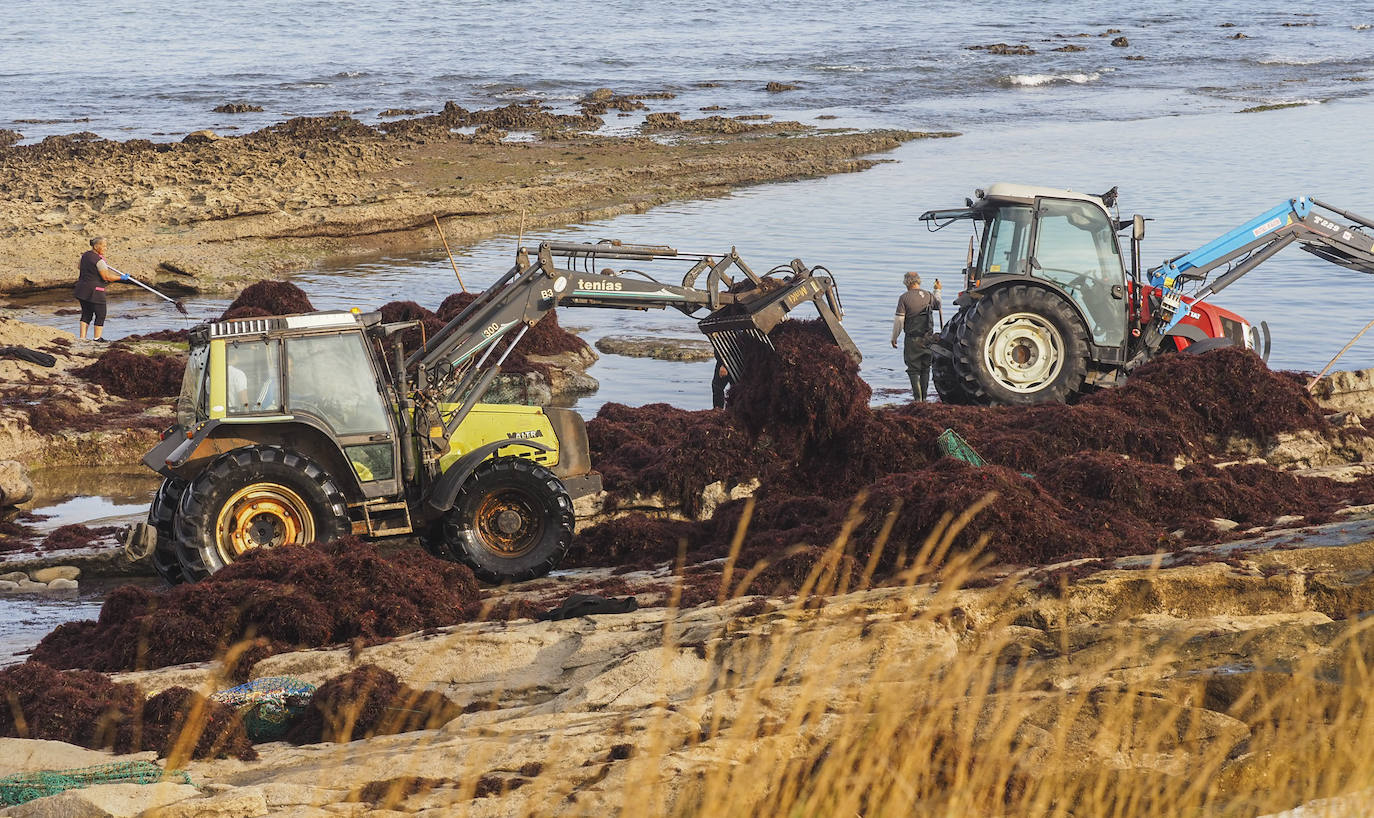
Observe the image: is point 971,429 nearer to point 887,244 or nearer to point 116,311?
point 887,244

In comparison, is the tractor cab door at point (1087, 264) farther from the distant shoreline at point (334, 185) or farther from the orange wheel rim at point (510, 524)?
the distant shoreline at point (334, 185)

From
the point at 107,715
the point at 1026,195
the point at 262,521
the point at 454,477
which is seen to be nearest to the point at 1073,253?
the point at 1026,195

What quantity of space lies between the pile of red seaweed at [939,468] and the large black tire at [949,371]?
1424mm

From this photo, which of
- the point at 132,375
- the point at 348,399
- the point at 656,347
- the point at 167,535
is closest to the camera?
the point at 167,535

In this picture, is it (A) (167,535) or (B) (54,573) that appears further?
(B) (54,573)

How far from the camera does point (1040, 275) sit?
14.0m

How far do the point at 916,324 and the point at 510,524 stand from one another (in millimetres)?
6346

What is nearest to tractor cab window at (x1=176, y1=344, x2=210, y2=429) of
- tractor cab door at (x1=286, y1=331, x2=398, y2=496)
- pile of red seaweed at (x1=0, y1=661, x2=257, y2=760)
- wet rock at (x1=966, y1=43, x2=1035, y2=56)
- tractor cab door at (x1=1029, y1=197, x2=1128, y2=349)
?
tractor cab door at (x1=286, y1=331, x2=398, y2=496)

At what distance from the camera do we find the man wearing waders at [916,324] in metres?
15.0

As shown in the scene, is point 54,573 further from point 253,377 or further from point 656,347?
point 656,347

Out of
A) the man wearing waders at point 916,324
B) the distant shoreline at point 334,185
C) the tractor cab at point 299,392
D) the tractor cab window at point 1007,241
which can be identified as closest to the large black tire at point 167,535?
the tractor cab at point 299,392

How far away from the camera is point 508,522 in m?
10.3

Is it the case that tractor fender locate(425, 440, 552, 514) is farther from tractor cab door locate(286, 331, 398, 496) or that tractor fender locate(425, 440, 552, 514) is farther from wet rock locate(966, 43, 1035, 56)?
wet rock locate(966, 43, 1035, 56)

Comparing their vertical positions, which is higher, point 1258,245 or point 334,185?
point 334,185
